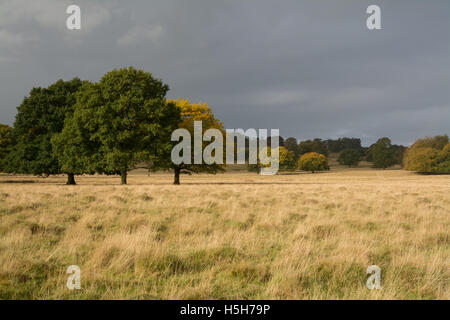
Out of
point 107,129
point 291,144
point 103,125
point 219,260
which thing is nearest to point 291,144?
point 291,144

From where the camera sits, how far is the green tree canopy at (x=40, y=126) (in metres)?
34.0

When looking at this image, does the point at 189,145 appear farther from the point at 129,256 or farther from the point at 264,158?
the point at 264,158

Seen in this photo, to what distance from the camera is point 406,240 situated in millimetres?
7539

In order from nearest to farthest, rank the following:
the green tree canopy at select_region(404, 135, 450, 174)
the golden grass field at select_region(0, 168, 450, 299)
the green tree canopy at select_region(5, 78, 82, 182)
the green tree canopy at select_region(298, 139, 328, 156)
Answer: the golden grass field at select_region(0, 168, 450, 299), the green tree canopy at select_region(5, 78, 82, 182), the green tree canopy at select_region(404, 135, 450, 174), the green tree canopy at select_region(298, 139, 328, 156)

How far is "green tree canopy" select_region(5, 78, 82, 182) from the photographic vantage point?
112 ft

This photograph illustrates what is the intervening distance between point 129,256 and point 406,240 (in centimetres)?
669

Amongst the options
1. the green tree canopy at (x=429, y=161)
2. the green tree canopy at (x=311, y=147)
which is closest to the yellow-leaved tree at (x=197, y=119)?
the green tree canopy at (x=429, y=161)

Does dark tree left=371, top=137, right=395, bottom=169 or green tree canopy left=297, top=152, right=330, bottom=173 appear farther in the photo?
dark tree left=371, top=137, right=395, bottom=169

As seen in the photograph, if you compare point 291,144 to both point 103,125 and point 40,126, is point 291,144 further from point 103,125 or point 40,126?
point 103,125

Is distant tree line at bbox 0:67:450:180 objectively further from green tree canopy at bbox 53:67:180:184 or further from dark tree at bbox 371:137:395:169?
dark tree at bbox 371:137:395:169

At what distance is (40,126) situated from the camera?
35.5m
